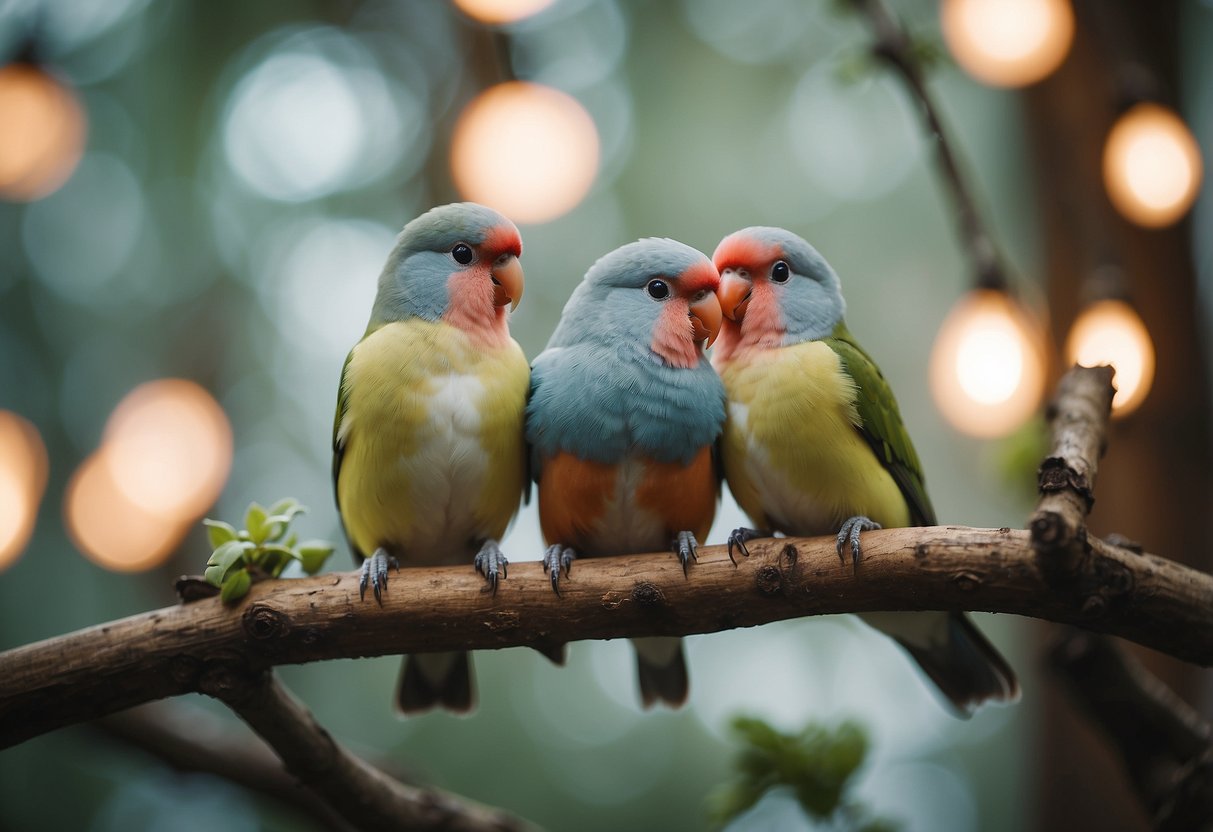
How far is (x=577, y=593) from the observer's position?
102 inches

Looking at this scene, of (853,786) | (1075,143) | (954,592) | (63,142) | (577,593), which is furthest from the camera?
(1075,143)

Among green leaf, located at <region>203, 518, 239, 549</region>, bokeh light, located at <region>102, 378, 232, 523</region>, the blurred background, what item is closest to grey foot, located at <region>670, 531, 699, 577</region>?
green leaf, located at <region>203, 518, 239, 549</region>

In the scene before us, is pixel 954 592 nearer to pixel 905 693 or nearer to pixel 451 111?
pixel 905 693

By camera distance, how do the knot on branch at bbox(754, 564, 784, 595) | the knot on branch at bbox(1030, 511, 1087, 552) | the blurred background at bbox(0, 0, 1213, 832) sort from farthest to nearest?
the blurred background at bbox(0, 0, 1213, 832) → the knot on branch at bbox(754, 564, 784, 595) → the knot on branch at bbox(1030, 511, 1087, 552)

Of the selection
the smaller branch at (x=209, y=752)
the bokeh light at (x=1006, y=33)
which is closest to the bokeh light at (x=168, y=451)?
the smaller branch at (x=209, y=752)

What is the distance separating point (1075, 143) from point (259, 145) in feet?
18.0

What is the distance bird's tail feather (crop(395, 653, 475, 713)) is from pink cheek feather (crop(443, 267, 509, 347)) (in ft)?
3.73

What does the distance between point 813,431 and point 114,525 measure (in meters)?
4.01

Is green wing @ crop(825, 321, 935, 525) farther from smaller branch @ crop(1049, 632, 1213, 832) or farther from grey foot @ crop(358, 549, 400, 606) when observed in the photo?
grey foot @ crop(358, 549, 400, 606)

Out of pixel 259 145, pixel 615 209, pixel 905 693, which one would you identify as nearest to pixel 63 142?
pixel 259 145

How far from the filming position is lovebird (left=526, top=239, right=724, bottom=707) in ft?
9.32

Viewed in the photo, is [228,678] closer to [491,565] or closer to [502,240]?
[491,565]

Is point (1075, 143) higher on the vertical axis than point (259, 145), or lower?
lower

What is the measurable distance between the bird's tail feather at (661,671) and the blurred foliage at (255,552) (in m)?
1.12
